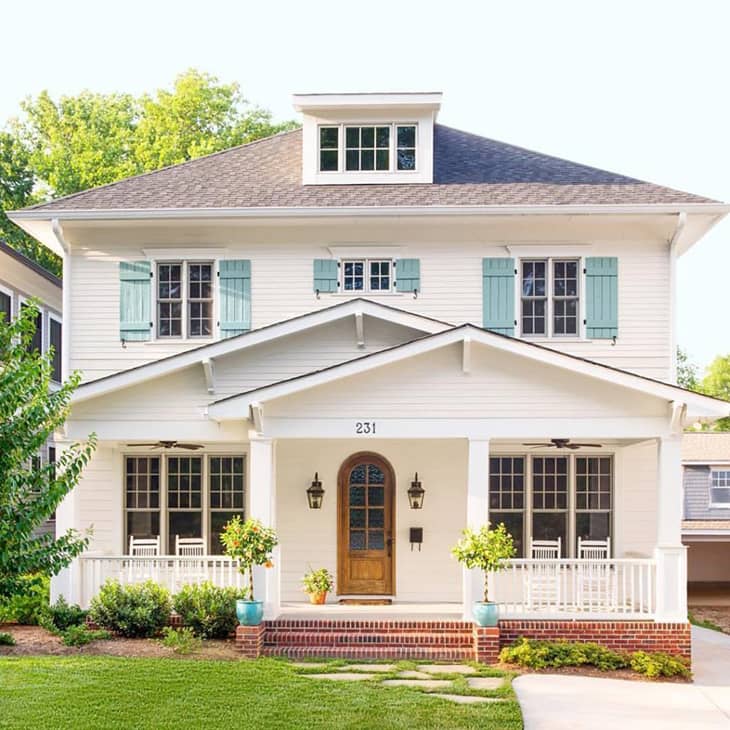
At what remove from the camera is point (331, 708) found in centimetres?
1064

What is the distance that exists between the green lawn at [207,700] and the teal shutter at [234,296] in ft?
21.0

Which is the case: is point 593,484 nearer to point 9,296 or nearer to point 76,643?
point 76,643

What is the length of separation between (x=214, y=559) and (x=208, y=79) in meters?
23.6

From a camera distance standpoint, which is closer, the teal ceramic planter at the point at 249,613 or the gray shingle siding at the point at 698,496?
the teal ceramic planter at the point at 249,613

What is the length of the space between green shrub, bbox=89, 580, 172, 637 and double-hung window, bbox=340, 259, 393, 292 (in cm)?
593

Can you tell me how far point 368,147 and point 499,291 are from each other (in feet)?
12.0

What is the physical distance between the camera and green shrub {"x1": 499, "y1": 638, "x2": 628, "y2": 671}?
1306 cm

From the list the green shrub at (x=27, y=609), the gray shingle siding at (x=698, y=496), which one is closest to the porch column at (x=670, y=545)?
the green shrub at (x=27, y=609)

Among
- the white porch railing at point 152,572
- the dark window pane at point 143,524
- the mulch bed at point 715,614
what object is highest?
the dark window pane at point 143,524

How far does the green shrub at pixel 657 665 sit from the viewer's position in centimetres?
1295

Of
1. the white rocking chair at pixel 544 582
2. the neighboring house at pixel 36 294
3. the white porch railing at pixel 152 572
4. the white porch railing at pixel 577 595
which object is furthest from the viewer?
the neighboring house at pixel 36 294

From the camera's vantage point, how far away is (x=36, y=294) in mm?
24266

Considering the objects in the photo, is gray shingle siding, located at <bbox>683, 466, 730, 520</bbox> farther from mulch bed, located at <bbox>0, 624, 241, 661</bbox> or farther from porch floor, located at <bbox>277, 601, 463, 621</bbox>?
mulch bed, located at <bbox>0, 624, 241, 661</bbox>

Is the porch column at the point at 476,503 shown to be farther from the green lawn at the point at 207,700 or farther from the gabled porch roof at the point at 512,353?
the green lawn at the point at 207,700
